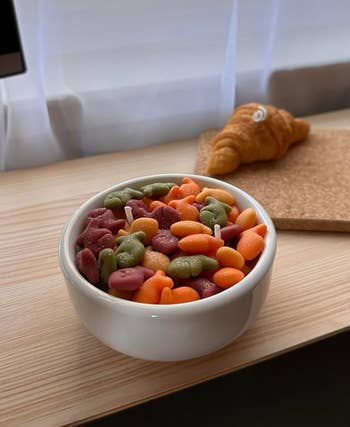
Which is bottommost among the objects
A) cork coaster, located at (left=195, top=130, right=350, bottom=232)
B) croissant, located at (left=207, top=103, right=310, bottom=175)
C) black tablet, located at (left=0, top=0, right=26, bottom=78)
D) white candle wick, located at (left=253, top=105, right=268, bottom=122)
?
cork coaster, located at (left=195, top=130, right=350, bottom=232)

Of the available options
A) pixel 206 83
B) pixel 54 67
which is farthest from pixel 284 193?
pixel 54 67

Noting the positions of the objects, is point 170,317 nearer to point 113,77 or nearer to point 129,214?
point 129,214

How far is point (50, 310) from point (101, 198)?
0.13 m

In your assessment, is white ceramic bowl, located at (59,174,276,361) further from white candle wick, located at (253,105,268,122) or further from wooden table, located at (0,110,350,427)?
white candle wick, located at (253,105,268,122)

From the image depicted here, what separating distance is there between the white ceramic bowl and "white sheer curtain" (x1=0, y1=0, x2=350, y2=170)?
0.37 m

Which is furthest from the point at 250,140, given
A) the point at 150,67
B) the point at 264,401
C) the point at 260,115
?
the point at 264,401

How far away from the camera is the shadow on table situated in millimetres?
531

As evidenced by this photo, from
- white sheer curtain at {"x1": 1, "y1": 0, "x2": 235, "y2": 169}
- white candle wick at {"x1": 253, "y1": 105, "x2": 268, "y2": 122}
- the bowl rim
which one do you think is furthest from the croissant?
the bowl rim

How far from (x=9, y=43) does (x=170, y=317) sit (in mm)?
320

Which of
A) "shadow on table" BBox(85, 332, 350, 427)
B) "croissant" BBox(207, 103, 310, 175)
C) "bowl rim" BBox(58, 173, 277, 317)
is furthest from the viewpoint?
"croissant" BBox(207, 103, 310, 175)

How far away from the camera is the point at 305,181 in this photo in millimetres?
688

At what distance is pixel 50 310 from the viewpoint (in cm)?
51

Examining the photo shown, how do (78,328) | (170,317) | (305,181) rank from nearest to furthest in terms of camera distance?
(170,317)
(78,328)
(305,181)

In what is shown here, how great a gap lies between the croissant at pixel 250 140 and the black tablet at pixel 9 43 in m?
0.30
